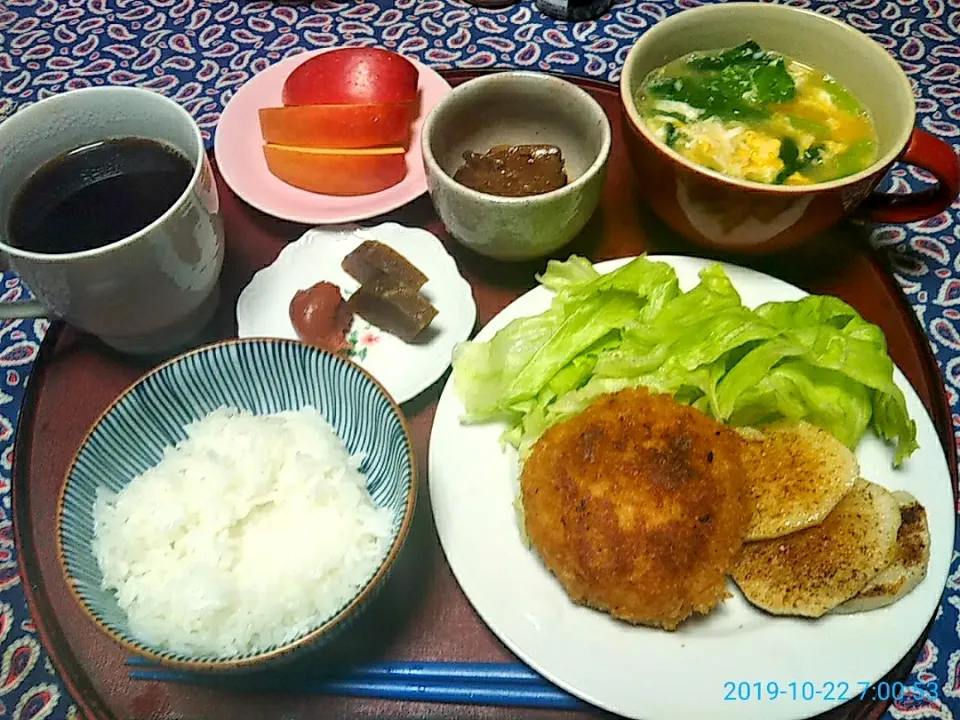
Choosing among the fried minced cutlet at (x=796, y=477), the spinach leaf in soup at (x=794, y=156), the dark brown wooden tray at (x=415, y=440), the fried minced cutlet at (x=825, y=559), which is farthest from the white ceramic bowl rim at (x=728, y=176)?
the fried minced cutlet at (x=825, y=559)

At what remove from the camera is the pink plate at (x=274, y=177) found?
1.64m

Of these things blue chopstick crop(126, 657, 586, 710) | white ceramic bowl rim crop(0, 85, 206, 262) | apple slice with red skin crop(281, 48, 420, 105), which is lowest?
blue chopstick crop(126, 657, 586, 710)

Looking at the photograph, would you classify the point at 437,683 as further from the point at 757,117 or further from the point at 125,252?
the point at 757,117

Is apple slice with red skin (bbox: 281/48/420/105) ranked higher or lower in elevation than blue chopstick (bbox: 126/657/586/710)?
higher

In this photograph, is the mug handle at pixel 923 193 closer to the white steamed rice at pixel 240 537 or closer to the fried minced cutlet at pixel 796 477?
the fried minced cutlet at pixel 796 477

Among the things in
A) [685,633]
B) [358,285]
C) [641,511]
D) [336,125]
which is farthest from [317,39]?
[685,633]

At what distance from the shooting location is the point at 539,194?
4.79 ft

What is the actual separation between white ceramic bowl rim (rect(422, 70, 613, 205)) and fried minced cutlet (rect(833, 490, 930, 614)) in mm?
766

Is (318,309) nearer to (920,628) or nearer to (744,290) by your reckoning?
(744,290)

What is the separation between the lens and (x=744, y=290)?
1.47 metres

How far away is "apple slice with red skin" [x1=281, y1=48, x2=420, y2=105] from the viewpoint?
1.71 meters

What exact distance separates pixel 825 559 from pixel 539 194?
787mm

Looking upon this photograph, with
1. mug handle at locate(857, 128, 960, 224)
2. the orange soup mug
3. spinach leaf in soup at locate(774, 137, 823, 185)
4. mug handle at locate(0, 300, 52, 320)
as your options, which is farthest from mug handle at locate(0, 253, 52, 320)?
mug handle at locate(857, 128, 960, 224)

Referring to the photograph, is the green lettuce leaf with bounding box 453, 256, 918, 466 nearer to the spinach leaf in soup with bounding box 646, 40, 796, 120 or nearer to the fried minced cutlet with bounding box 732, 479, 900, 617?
the fried minced cutlet with bounding box 732, 479, 900, 617
